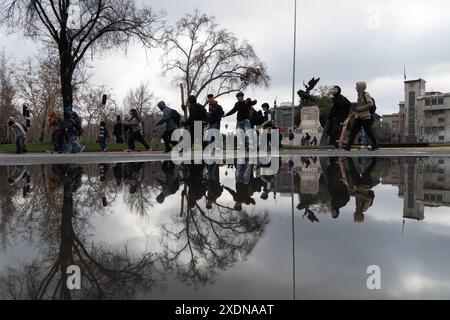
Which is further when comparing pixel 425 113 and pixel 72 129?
pixel 425 113

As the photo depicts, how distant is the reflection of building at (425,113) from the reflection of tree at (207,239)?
9829cm

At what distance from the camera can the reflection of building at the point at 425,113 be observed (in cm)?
9138

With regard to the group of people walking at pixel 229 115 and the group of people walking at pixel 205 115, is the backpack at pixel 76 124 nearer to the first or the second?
the group of people walking at pixel 229 115

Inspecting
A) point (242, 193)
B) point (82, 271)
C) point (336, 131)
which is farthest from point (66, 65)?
point (82, 271)

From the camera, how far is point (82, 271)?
176 cm

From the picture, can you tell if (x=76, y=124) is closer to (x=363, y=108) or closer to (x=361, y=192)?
(x=363, y=108)

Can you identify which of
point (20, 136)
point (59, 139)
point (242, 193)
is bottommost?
point (242, 193)

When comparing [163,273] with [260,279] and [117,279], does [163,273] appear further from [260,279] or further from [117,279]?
[260,279]

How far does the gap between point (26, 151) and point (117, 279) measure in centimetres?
1755

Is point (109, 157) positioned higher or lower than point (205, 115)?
lower

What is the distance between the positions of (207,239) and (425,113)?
351 feet

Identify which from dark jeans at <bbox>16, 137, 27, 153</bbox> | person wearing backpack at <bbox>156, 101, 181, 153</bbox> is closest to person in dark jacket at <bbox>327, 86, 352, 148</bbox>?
person wearing backpack at <bbox>156, 101, 181, 153</bbox>

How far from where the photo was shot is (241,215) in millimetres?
2924

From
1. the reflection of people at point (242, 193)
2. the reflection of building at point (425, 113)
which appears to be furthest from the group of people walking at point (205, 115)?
the reflection of building at point (425, 113)
